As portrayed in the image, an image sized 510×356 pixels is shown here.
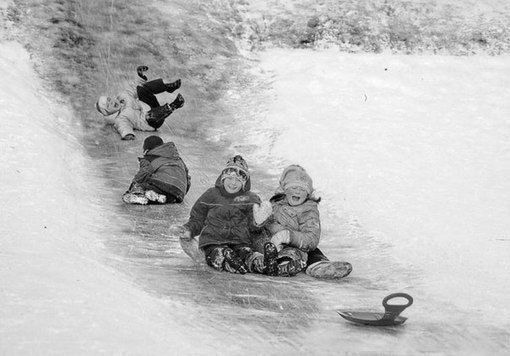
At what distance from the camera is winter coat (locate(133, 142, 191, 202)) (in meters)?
8.47


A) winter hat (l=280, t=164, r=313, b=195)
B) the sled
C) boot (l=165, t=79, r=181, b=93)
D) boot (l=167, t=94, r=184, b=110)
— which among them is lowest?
the sled

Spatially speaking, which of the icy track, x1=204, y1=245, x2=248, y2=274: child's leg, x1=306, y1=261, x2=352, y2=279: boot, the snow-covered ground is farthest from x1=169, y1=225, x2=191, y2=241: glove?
the snow-covered ground

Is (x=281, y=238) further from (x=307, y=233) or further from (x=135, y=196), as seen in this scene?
(x=135, y=196)

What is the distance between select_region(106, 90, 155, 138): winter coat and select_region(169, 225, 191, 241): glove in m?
3.56

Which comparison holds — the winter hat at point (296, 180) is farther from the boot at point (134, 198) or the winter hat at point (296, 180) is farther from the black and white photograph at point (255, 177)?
the boot at point (134, 198)

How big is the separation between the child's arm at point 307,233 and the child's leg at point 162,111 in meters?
4.75

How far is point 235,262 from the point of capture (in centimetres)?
639

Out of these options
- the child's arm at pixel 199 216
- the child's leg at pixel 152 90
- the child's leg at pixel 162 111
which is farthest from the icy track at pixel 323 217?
the child's leg at pixel 152 90

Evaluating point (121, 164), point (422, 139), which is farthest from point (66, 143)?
point (422, 139)

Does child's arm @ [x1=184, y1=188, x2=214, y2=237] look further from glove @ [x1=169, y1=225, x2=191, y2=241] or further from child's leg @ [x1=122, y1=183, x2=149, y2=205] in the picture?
child's leg @ [x1=122, y1=183, x2=149, y2=205]

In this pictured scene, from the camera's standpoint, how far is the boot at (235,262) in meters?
6.38

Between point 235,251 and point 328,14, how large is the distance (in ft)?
31.7

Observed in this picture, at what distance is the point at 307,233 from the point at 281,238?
11.4 inches

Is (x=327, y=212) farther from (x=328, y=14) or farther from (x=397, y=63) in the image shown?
(x=328, y=14)
